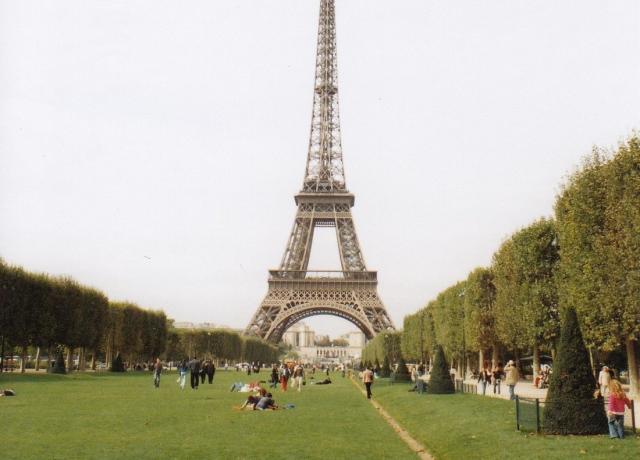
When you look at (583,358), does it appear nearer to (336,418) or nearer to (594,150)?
(336,418)

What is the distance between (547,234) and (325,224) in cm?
6464

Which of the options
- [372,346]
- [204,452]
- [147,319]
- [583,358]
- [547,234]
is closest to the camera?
[204,452]

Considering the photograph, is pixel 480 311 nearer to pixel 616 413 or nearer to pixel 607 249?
pixel 607 249

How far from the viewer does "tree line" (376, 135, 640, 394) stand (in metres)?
30.2

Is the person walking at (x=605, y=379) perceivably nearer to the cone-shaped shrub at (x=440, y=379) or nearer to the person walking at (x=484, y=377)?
the cone-shaped shrub at (x=440, y=379)

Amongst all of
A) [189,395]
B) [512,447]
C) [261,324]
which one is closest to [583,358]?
[512,447]

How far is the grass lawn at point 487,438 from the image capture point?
15781 millimetres

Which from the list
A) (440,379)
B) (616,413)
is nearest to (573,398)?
(616,413)

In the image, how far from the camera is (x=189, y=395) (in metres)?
35.8

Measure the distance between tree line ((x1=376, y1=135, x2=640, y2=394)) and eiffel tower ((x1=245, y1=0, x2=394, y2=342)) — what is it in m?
49.9

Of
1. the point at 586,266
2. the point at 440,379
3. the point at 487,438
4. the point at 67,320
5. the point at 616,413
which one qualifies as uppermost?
the point at 586,266

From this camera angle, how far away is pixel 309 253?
10388 centimetres

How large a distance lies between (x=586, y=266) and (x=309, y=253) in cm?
7343

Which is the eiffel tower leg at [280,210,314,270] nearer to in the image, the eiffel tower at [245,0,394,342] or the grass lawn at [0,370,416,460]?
the eiffel tower at [245,0,394,342]
